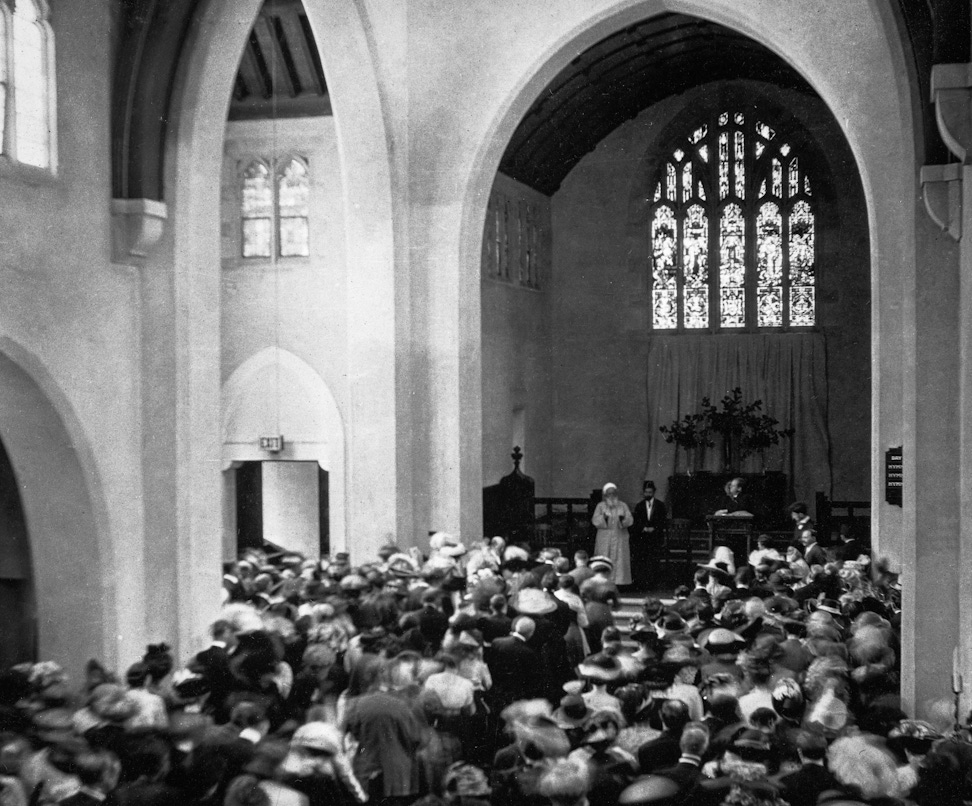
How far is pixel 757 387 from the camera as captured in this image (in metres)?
23.9

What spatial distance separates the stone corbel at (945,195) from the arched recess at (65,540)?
6.82 m

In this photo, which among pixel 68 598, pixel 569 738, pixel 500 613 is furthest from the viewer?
pixel 68 598

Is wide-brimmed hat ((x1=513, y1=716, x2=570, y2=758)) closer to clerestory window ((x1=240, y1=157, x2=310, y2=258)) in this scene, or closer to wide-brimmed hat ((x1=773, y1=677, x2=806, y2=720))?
wide-brimmed hat ((x1=773, y1=677, x2=806, y2=720))

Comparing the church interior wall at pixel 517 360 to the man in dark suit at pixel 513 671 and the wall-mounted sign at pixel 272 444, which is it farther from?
the man in dark suit at pixel 513 671

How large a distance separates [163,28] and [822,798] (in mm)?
8287

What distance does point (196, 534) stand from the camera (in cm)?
1070

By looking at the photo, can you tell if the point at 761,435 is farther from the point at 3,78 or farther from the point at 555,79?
the point at 3,78

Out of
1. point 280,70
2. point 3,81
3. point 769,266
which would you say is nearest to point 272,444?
point 280,70

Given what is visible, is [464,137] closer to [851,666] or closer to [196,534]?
[196,534]

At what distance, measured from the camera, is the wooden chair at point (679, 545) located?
60.4 ft

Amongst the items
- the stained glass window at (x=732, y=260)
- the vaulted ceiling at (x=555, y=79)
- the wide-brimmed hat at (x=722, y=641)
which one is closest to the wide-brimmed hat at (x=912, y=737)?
the wide-brimmed hat at (x=722, y=641)

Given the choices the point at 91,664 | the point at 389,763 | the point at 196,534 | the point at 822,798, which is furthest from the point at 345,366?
the point at 822,798

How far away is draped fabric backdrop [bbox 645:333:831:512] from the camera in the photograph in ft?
77.5

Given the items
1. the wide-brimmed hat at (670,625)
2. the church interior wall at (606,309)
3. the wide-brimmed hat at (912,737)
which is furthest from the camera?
the church interior wall at (606,309)
